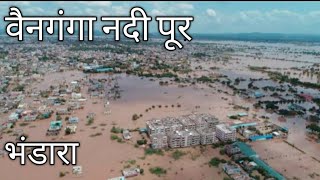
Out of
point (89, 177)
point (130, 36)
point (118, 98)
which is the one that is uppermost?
point (130, 36)

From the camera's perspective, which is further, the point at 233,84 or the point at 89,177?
the point at 233,84

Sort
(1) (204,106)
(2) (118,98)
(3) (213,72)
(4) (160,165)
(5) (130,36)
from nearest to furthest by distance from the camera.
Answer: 1. (5) (130,36)
2. (4) (160,165)
3. (1) (204,106)
4. (2) (118,98)
5. (3) (213,72)

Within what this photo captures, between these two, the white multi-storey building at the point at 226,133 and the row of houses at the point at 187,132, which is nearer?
the row of houses at the point at 187,132

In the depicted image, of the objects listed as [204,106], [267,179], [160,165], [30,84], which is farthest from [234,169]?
[30,84]

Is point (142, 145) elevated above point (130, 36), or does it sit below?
below

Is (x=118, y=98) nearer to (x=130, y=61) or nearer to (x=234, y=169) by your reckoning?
(x=234, y=169)

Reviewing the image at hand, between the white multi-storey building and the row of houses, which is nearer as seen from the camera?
the row of houses

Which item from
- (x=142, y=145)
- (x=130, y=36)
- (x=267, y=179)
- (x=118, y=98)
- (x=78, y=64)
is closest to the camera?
(x=130, y=36)

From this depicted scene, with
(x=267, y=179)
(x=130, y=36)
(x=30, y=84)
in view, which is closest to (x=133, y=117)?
(x=267, y=179)
